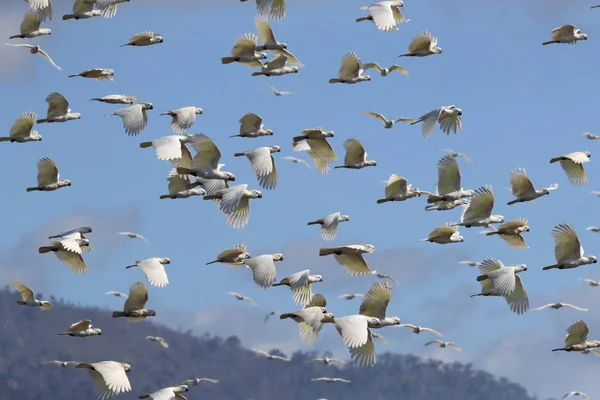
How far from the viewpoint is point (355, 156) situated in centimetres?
6512

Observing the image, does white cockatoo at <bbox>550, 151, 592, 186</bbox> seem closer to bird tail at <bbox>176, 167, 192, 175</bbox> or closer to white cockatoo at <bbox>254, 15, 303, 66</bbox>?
white cockatoo at <bbox>254, 15, 303, 66</bbox>

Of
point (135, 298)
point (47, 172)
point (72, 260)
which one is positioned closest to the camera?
point (135, 298)

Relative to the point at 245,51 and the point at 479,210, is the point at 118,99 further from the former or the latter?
the point at 479,210

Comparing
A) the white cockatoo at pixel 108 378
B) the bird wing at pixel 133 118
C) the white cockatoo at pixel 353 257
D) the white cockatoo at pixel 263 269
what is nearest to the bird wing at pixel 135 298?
the white cockatoo at pixel 263 269

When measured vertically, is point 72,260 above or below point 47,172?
below

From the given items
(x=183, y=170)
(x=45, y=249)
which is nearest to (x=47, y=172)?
(x=45, y=249)

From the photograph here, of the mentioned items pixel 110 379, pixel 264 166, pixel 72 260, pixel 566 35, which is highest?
pixel 566 35

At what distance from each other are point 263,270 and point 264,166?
3.90 m

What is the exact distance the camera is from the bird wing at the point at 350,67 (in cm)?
6569

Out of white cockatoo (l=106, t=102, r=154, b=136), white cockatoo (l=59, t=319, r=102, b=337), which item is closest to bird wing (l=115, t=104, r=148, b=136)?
white cockatoo (l=106, t=102, r=154, b=136)

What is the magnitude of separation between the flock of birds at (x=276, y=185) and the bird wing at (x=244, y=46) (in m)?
0.04

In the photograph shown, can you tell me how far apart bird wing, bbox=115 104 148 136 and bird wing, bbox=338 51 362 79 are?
33.9ft

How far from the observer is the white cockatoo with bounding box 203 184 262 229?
188 ft

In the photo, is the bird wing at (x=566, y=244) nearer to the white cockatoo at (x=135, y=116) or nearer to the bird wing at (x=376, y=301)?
the bird wing at (x=376, y=301)
